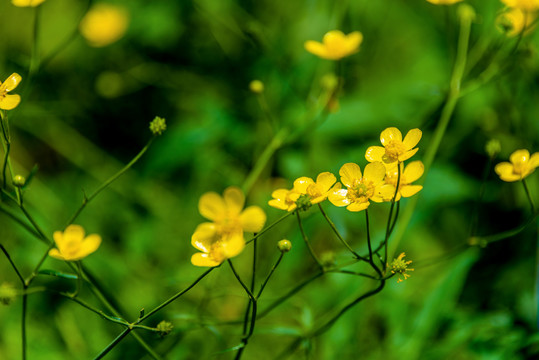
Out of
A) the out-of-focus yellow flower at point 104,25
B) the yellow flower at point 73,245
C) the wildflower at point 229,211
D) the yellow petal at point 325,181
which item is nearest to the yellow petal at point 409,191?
the yellow petal at point 325,181

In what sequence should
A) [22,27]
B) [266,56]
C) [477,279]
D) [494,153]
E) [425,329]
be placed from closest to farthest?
[494,153], [425,329], [477,279], [266,56], [22,27]

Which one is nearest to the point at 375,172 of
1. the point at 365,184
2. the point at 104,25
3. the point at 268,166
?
the point at 365,184

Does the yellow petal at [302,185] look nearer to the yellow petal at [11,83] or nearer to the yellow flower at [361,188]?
the yellow flower at [361,188]

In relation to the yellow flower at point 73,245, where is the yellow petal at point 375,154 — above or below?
above

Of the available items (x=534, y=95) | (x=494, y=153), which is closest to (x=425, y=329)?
(x=494, y=153)

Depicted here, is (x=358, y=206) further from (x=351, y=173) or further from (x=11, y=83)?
(x=11, y=83)

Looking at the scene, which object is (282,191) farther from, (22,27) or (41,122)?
(22,27)

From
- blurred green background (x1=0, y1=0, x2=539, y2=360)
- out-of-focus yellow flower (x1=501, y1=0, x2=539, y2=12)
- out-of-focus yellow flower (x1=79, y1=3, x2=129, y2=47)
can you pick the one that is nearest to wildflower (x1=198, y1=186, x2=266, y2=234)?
blurred green background (x1=0, y1=0, x2=539, y2=360)
